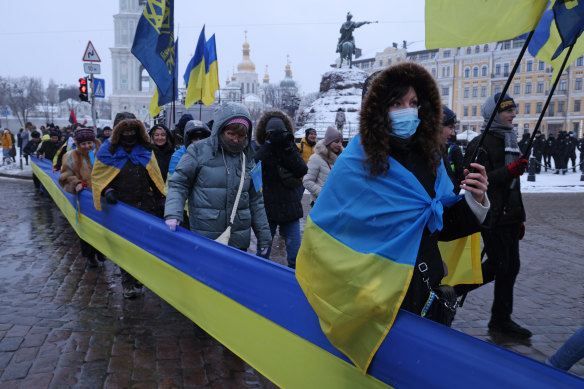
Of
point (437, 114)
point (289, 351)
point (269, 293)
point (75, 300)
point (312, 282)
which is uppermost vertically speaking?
point (437, 114)

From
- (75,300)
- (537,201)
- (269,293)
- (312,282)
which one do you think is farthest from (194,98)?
(537,201)

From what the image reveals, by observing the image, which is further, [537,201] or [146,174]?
[537,201]

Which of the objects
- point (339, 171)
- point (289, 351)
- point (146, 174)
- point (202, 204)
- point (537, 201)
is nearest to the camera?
point (339, 171)

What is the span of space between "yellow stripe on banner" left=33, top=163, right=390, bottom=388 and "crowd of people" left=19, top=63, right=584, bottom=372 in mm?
451

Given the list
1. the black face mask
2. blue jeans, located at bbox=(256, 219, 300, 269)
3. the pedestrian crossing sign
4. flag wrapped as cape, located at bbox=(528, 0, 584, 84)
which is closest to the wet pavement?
blue jeans, located at bbox=(256, 219, 300, 269)

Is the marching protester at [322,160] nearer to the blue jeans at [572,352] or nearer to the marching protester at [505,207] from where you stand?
the marching protester at [505,207]

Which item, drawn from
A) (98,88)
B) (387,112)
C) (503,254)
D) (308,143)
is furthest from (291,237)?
(98,88)

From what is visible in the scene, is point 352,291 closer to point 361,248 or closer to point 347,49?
point 361,248

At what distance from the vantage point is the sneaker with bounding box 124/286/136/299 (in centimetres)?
540

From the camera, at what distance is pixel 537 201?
13992 mm

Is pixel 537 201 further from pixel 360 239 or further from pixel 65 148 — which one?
pixel 360 239

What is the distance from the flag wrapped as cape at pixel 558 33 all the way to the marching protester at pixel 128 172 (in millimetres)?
4116

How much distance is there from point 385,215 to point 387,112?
0.51m

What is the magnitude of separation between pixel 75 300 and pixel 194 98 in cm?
438
